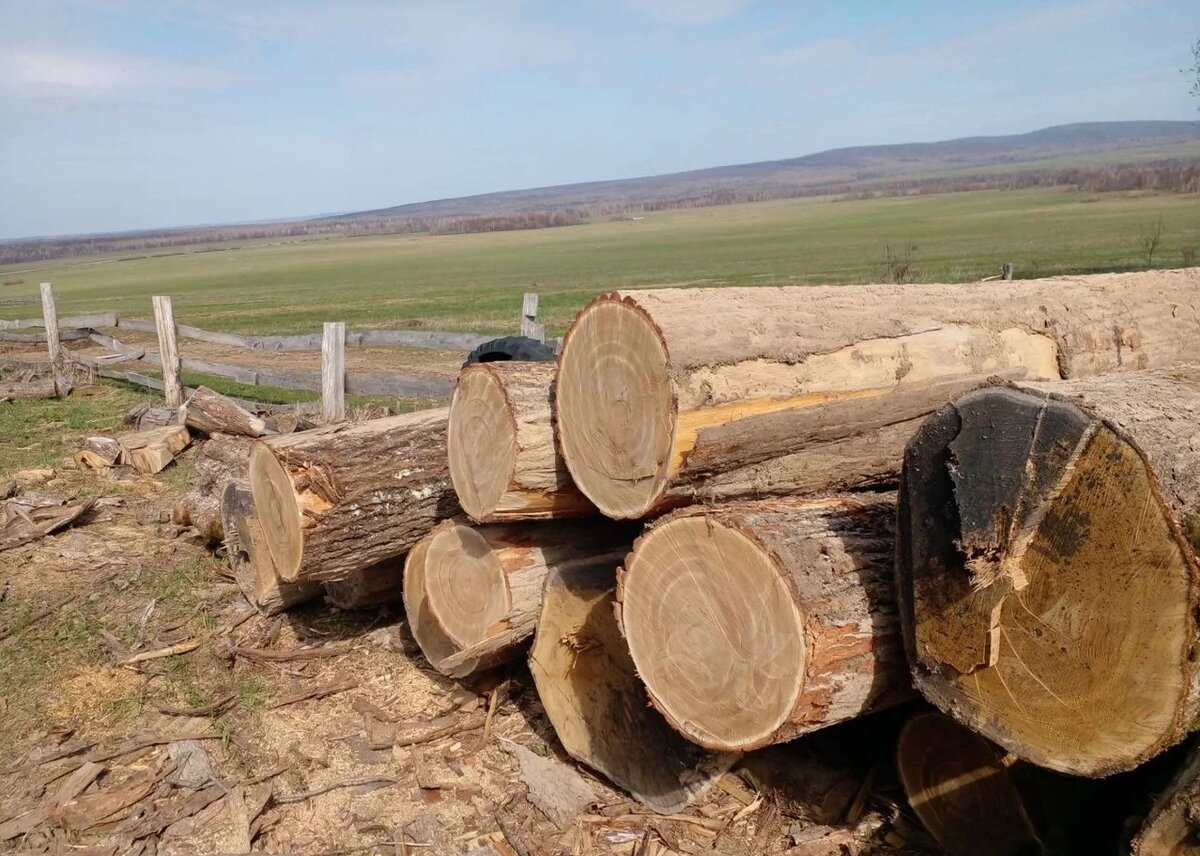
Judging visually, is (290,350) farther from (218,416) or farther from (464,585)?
(464,585)

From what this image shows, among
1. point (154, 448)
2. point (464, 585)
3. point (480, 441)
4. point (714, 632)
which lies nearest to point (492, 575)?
point (464, 585)

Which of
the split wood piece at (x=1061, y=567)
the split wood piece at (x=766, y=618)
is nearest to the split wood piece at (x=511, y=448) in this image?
the split wood piece at (x=766, y=618)

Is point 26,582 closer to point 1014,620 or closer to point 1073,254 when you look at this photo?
point 1014,620

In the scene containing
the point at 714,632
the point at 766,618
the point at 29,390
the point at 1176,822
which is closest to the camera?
the point at 1176,822

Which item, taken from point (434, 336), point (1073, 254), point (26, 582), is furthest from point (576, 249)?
point (26, 582)

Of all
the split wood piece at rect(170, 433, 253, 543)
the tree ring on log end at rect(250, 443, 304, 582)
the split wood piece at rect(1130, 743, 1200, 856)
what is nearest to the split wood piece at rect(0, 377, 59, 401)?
the split wood piece at rect(170, 433, 253, 543)

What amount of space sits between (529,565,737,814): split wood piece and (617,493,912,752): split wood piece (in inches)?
24.7

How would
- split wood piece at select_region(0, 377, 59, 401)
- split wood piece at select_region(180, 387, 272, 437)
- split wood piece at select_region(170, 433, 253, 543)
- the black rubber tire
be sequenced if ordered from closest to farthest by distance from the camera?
the black rubber tire, split wood piece at select_region(170, 433, 253, 543), split wood piece at select_region(180, 387, 272, 437), split wood piece at select_region(0, 377, 59, 401)

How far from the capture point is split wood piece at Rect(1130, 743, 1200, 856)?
211cm

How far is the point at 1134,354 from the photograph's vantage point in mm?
3984

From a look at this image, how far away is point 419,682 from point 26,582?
9.61ft

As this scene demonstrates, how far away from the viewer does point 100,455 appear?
795 cm

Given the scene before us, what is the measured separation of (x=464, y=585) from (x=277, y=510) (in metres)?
1.06

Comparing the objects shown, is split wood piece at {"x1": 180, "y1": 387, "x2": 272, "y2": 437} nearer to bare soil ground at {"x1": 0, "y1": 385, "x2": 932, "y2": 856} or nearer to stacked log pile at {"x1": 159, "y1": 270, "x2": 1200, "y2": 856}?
bare soil ground at {"x1": 0, "y1": 385, "x2": 932, "y2": 856}
